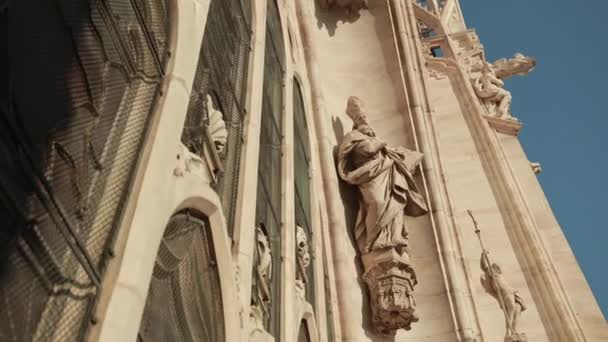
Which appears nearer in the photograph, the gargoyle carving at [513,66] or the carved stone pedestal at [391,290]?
the carved stone pedestal at [391,290]

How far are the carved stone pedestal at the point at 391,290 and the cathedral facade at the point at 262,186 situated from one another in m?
0.02

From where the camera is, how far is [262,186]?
18.1ft

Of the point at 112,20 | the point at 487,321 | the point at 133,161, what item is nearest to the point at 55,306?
the point at 133,161

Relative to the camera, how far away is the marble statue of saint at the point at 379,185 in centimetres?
824

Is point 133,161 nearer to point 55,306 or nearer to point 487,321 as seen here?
point 55,306

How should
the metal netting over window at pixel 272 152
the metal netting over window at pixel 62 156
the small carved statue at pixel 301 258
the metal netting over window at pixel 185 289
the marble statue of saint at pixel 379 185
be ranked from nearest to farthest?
the metal netting over window at pixel 62 156 → the metal netting over window at pixel 185 289 → the metal netting over window at pixel 272 152 → the small carved statue at pixel 301 258 → the marble statue of saint at pixel 379 185

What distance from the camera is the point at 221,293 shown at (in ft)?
13.3

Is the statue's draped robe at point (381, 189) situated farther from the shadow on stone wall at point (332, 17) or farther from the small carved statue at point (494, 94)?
the small carved statue at point (494, 94)

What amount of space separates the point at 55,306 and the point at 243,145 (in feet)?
8.98

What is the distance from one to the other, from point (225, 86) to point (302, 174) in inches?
98.5

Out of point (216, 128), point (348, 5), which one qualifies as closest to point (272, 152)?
point (216, 128)

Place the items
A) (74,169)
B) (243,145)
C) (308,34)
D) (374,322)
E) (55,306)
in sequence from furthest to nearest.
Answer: (308,34) < (374,322) < (243,145) < (74,169) < (55,306)

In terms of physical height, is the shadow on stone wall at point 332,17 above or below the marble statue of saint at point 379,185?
above

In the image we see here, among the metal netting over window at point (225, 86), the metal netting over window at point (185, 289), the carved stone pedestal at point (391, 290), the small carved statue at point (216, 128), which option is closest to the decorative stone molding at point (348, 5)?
the carved stone pedestal at point (391, 290)
